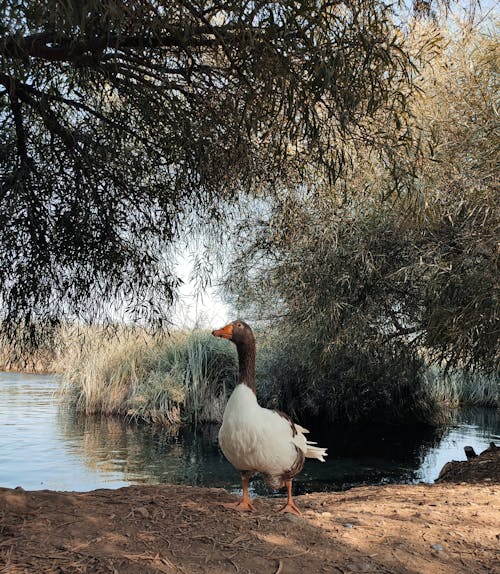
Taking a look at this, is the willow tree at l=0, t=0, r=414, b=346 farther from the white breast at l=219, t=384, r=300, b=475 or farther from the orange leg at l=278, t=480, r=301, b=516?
the orange leg at l=278, t=480, r=301, b=516

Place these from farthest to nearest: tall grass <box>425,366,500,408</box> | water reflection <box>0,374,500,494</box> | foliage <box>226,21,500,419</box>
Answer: tall grass <box>425,366,500,408</box> < water reflection <box>0,374,500,494</box> < foliage <box>226,21,500,419</box>

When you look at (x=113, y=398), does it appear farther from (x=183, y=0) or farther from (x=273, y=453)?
(x=183, y=0)

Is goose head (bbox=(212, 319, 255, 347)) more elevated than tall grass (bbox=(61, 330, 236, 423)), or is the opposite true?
goose head (bbox=(212, 319, 255, 347))

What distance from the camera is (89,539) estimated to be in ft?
10.6

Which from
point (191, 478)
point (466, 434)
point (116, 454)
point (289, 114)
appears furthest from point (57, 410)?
point (289, 114)

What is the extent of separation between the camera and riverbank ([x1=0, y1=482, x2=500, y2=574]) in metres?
3.04

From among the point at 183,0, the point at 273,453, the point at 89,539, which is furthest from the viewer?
the point at 273,453

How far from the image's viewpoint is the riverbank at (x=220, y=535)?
3.04 m

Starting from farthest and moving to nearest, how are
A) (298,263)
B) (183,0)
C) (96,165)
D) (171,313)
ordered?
(298,263) → (171,313) → (96,165) → (183,0)

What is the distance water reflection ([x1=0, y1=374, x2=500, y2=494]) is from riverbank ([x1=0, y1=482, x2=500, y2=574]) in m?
4.04

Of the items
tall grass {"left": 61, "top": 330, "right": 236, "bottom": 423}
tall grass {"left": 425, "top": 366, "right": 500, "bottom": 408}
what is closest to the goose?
tall grass {"left": 61, "top": 330, "right": 236, "bottom": 423}

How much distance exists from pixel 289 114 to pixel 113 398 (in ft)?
38.2

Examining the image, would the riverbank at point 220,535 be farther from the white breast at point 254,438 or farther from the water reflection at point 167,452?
the water reflection at point 167,452

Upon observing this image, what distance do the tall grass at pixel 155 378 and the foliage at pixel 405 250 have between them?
6.57 feet
